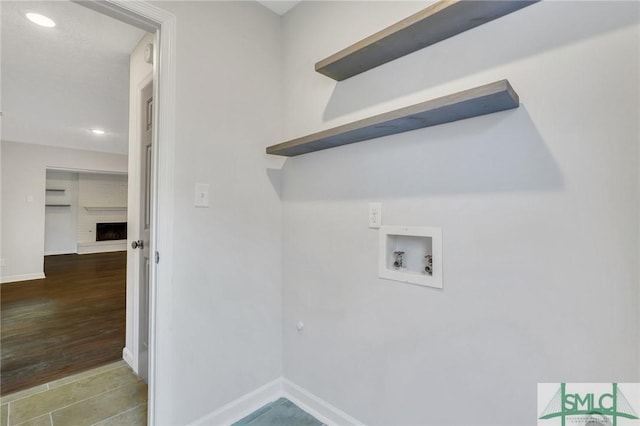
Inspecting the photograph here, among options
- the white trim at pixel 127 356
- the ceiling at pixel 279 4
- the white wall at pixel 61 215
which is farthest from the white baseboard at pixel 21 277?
the ceiling at pixel 279 4

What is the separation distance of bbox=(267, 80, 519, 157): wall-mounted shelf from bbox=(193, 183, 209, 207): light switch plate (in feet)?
1.72

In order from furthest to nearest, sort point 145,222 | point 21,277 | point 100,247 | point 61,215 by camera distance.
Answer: point 100,247 → point 61,215 → point 21,277 → point 145,222

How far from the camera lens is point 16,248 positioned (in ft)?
16.8

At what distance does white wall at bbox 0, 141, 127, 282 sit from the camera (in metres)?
5.07

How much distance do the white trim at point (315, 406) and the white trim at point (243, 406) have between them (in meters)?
0.07

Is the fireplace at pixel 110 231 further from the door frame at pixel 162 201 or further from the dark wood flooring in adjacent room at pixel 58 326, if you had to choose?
the door frame at pixel 162 201

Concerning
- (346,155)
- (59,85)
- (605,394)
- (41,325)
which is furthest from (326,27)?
(41,325)

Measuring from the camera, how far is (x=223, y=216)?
1.64 m

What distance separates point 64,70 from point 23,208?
416 cm

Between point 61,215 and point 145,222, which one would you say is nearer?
point 145,222

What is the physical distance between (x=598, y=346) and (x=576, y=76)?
2.80 ft

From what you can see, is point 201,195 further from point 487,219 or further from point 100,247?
point 100,247

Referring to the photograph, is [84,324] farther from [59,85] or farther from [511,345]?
[511,345]

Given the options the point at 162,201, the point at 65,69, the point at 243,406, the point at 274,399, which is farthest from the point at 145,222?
the point at 65,69
